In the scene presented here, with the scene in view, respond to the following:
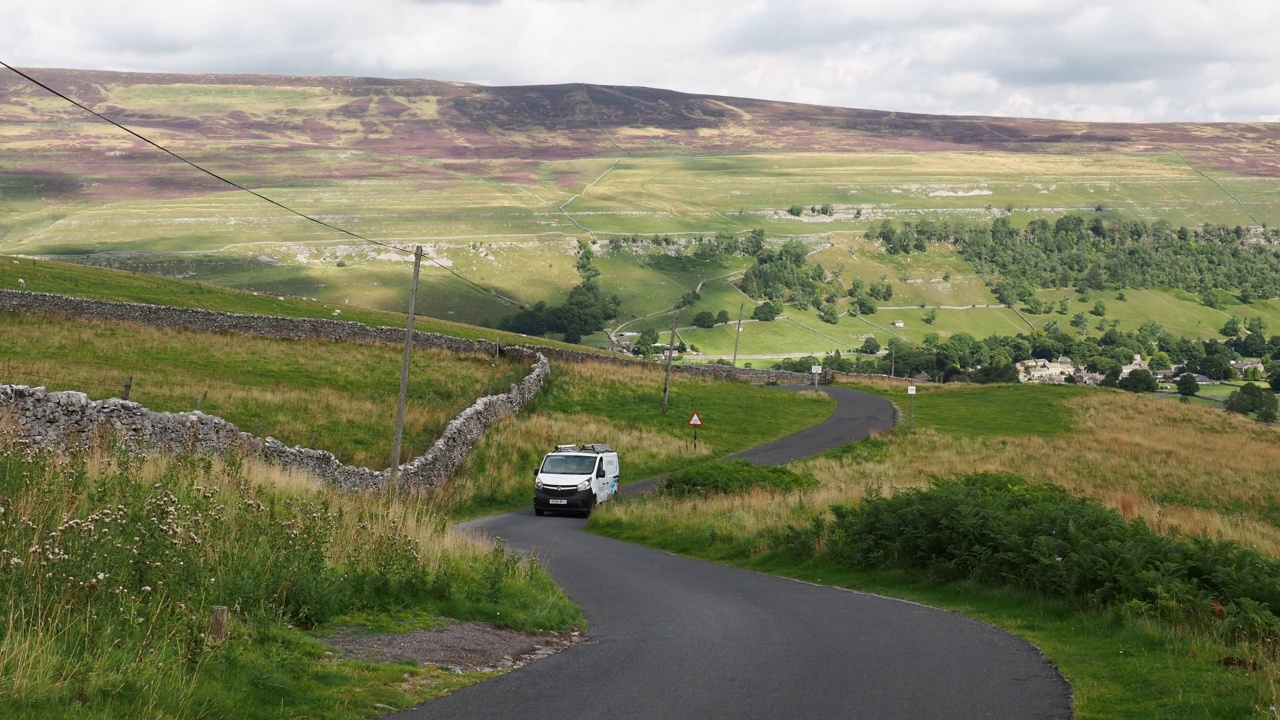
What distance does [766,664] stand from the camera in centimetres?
1254

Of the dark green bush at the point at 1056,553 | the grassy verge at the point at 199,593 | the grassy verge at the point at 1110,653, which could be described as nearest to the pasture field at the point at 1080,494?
the grassy verge at the point at 1110,653

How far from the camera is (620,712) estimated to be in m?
10.1

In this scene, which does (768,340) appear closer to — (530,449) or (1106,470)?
(1106,470)

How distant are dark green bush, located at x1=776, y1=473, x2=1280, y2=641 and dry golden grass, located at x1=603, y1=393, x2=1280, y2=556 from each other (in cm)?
404

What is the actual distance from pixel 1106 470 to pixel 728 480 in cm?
2622

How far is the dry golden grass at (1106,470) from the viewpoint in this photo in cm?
2978

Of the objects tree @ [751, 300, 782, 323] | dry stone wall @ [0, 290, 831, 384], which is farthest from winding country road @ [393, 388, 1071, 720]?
tree @ [751, 300, 782, 323]

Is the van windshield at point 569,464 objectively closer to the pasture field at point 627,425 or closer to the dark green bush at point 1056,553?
the pasture field at point 627,425

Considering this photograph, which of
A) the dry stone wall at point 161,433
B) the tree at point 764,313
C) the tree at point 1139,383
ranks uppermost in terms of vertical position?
the dry stone wall at point 161,433

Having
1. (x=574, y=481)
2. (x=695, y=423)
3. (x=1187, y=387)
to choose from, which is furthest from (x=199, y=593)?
(x=1187, y=387)

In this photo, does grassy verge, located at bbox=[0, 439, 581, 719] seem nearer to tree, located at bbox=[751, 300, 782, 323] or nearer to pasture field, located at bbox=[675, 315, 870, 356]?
pasture field, located at bbox=[675, 315, 870, 356]

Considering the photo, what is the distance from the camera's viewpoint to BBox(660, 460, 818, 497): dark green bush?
3772 centimetres

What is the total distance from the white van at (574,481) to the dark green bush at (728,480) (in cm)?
222

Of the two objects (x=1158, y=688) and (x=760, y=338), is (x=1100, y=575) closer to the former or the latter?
(x=1158, y=688)
